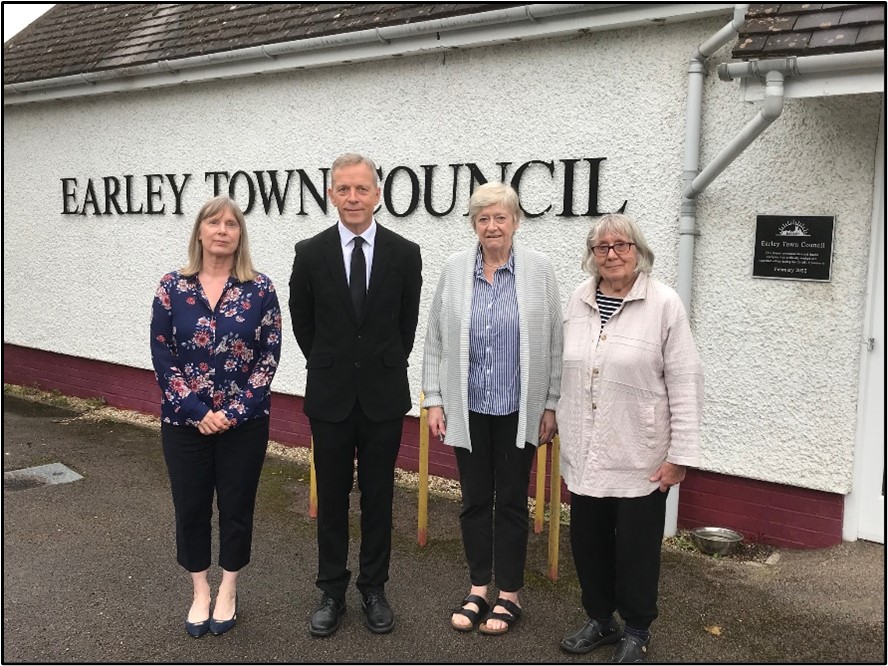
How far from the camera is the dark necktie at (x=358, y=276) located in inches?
133

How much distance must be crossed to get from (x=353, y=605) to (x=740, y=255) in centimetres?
282

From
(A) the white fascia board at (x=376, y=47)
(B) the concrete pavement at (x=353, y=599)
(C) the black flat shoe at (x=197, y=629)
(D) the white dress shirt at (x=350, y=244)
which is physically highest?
(A) the white fascia board at (x=376, y=47)

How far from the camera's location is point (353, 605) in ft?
12.3

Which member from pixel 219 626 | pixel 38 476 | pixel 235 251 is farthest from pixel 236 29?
pixel 219 626

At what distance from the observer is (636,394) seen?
3.01m

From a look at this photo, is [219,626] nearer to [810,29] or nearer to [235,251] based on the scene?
[235,251]

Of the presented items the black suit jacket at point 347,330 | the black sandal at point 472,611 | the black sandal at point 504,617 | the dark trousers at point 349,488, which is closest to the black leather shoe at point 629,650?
the black sandal at point 504,617

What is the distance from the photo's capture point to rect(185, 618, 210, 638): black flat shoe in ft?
11.3

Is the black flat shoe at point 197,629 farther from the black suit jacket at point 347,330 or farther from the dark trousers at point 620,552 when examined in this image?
the dark trousers at point 620,552

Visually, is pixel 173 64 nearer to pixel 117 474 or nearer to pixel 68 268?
pixel 68 268

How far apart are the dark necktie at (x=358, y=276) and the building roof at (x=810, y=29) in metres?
2.12

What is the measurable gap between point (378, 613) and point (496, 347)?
4.31ft

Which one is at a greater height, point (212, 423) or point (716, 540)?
point (212, 423)

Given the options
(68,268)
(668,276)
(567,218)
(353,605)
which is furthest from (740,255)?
(68,268)
